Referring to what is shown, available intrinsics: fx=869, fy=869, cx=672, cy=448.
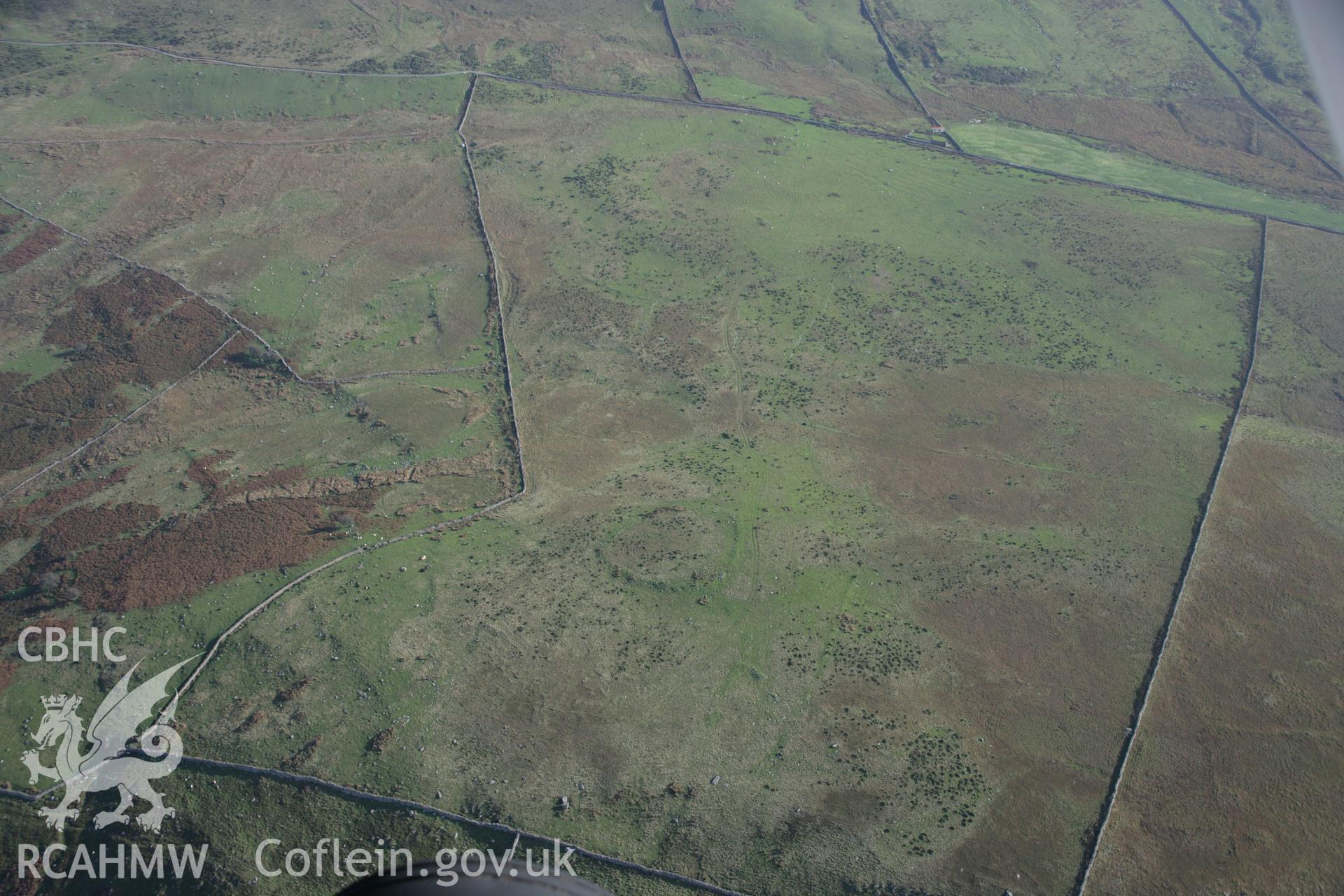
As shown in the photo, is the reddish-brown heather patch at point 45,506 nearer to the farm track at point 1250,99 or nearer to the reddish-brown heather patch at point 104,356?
the reddish-brown heather patch at point 104,356

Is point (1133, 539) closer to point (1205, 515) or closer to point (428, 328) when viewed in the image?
point (1205, 515)

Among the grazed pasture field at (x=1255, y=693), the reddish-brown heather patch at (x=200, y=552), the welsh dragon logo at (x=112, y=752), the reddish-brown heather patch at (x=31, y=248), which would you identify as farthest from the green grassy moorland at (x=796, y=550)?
the reddish-brown heather patch at (x=31, y=248)

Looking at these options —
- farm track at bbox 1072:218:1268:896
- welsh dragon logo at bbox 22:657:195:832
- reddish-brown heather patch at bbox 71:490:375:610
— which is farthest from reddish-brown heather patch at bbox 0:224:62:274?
farm track at bbox 1072:218:1268:896

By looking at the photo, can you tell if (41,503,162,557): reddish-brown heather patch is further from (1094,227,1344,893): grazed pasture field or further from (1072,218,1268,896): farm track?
(1094,227,1344,893): grazed pasture field

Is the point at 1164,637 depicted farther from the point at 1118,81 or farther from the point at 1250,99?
the point at 1250,99

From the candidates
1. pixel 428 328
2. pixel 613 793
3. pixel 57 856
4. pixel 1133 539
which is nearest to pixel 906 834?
pixel 613 793

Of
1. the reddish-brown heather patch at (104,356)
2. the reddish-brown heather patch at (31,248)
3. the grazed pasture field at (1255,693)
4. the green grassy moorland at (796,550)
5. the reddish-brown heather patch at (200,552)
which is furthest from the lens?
the reddish-brown heather patch at (31,248)

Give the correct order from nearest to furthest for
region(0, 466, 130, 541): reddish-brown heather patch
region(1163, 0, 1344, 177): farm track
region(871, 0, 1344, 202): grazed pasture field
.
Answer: region(0, 466, 130, 541): reddish-brown heather patch
region(1163, 0, 1344, 177): farm track
region(871, 0, 1344, 202): grazed pasture field

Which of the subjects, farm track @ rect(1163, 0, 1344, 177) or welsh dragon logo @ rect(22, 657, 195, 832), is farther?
farm track @ rect(1163, 0, 1344, 177)
